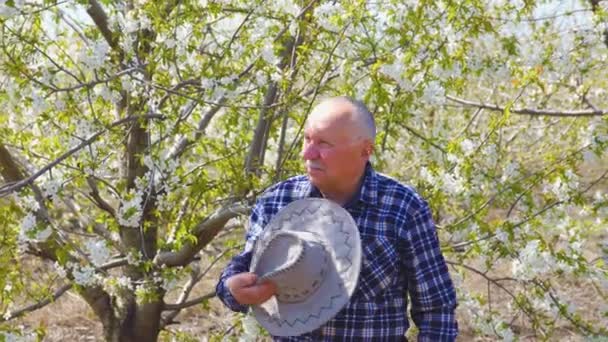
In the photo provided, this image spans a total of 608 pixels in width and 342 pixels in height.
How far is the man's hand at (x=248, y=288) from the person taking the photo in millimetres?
2305

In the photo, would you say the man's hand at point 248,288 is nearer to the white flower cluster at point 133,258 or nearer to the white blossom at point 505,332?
the white flower cluster at point 133,258

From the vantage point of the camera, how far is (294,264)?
7.51 feet

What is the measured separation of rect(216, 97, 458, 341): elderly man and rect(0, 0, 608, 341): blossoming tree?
3.73ft

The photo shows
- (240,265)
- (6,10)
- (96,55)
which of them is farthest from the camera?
(96,55)

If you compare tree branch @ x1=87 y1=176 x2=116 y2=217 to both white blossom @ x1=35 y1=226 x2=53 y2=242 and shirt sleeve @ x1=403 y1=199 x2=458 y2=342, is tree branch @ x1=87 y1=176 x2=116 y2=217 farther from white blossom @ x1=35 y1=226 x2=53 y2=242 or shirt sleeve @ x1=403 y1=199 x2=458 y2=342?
shirt sleeve @ x1=403 y1=199 x2=458 y2=342

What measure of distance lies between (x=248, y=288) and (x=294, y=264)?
138 mm

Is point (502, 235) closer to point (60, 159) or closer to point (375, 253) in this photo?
point (375, 253)

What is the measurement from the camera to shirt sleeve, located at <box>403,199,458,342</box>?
7.51ft

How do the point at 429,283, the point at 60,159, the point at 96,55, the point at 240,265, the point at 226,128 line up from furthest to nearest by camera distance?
the point at 226,128
the point at 96,55
the point at 60,159
the point at 240,265
the point at 429,283

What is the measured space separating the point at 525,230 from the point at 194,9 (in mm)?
1761

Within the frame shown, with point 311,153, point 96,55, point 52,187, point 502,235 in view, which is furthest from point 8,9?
point 502,235

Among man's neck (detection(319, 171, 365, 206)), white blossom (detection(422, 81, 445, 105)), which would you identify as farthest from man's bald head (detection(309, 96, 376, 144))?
white blossom (detection(422, 81, 445, 105))

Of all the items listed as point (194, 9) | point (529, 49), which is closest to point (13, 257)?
point (194, 9)

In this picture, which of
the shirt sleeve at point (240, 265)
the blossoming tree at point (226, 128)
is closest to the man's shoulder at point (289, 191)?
Answer: the shirt sleeve at point (240, 265)
